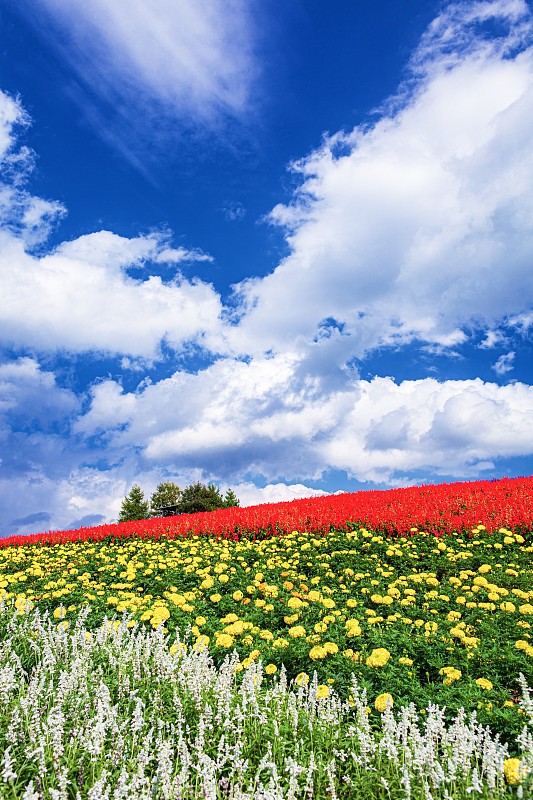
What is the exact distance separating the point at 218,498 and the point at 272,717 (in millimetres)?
28300

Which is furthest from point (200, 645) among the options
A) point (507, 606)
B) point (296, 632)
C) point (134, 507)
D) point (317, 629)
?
point (134, 507)

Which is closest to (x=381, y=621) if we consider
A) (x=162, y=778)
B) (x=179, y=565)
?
(x=162, y=778)

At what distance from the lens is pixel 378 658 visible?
520 cm

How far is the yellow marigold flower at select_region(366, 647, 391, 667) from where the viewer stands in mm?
5180

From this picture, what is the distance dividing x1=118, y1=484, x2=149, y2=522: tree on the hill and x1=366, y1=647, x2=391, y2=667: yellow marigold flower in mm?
26906

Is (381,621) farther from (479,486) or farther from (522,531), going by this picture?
(479,486)

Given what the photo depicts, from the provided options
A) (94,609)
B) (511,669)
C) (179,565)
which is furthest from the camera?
(179,565)

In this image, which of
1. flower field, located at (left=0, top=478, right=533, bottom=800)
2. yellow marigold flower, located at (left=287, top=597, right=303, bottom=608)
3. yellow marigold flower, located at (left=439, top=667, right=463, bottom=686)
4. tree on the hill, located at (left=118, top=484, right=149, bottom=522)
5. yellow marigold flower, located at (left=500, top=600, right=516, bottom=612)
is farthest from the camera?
tree on the hill, located at (left=118, top=484, right=149, bottom=522)

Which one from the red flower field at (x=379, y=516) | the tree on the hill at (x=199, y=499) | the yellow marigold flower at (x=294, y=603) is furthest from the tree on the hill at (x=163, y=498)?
the yellow marigold flower at (x=294, y=603)

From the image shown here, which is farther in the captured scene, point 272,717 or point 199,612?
point 199,612

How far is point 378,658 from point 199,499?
2711cm

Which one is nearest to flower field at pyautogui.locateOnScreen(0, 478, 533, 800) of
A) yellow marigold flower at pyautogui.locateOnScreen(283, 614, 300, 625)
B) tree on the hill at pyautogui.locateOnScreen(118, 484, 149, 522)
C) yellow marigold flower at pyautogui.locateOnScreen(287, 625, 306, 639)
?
yellow marigold flower at pyautogui.locateOnScreen(287, 625, 306, 639)

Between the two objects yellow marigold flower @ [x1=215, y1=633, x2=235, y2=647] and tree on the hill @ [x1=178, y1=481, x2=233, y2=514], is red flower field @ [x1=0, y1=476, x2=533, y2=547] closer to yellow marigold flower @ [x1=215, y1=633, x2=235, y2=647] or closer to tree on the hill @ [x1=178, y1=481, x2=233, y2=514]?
yellow marigold flower @ [x1=215, y1=633, x2=235, y2=647]

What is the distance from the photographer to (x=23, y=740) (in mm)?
4047
